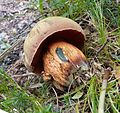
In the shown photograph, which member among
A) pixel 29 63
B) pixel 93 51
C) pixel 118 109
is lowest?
pixel 118 109

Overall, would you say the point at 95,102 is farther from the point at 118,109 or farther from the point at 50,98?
the point at 50,98

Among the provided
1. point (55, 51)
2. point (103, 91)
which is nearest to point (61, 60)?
point (55, 51)

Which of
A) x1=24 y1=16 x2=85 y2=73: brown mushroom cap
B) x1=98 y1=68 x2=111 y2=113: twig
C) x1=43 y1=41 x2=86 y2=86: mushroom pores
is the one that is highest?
x1=24 y1=16 x2=85 y2=73: brown mushroom cap

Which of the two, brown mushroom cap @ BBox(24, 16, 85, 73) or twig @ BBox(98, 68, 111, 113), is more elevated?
brown mushroom cap @ BBox(24, 16, 85, 73)

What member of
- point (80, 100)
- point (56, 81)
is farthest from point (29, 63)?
point (80, 100)

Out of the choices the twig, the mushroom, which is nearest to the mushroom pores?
the mushroom

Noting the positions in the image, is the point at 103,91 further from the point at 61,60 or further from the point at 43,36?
the point at 43,36

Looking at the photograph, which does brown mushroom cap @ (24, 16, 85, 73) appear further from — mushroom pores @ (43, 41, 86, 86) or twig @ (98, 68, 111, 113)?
twig @ (98, 68, 111, 113)

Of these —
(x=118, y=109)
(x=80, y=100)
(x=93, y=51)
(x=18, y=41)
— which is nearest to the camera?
(x=118, y=109)
